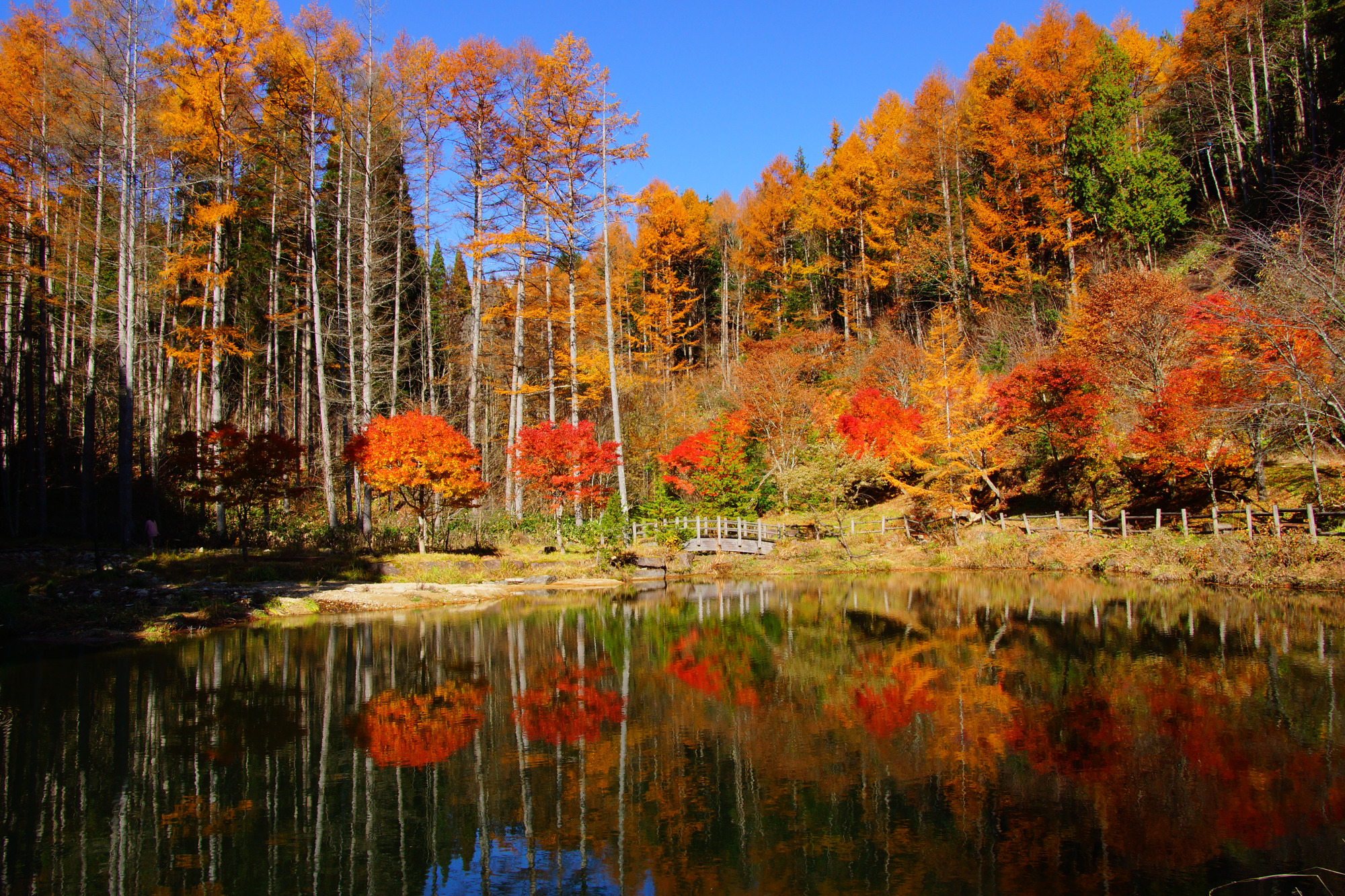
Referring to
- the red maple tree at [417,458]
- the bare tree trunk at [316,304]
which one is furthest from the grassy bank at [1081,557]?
the bare tree trunk at [316,304]

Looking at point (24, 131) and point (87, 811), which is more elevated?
point (24, 131)

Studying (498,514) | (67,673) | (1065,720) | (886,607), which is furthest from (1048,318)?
(67,673)

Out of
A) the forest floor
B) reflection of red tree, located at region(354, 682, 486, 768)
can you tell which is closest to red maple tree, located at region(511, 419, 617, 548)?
the forest floor

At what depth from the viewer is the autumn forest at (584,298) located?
68.8 feet

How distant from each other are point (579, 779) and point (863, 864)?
9.48 feet

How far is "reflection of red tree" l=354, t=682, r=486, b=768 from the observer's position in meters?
7.70

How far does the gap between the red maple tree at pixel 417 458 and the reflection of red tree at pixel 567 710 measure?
1230 centimetres

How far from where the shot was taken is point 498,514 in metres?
27.6

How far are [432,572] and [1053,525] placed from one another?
21.4 meters

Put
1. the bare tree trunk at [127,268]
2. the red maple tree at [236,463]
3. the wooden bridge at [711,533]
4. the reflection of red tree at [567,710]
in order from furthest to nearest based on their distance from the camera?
the wooden bridge at [711,533] < the red maple tree at [236,463] < the bare tree trunk at [127,268] < the reflection of red tree at [567,710]

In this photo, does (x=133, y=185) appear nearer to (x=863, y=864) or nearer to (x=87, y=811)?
(x=87, y=811)

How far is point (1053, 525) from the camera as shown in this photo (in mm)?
26391

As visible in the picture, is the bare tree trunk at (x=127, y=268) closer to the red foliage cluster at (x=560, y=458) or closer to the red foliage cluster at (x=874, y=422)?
the red foliage cluster at (x=560, y=458)

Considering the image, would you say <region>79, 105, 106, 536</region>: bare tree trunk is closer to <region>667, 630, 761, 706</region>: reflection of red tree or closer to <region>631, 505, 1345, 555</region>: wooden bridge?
<region>631, 505, 1345, 555</region>: wooden bridge
